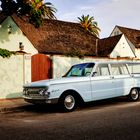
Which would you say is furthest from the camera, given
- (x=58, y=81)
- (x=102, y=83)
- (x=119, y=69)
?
(x=119, y=69)

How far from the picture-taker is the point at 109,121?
8820 mm

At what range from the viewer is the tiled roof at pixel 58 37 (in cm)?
3316

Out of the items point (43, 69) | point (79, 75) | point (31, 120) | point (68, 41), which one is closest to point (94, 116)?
point (31, 120)

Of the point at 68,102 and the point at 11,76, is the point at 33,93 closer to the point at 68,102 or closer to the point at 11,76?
the point at 68,102

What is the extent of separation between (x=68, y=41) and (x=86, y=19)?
34656 millimetres

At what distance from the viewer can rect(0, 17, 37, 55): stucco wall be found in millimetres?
27359

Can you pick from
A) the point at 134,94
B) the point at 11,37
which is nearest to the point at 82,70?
the point at 134,94

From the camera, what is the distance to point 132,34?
163 feet

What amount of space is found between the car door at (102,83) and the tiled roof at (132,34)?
114 ft

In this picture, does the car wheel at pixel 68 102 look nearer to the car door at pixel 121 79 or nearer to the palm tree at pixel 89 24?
the car door at pixel 121 79

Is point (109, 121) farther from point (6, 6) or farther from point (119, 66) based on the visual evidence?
point (6, 6)

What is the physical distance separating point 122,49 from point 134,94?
30.0 metres

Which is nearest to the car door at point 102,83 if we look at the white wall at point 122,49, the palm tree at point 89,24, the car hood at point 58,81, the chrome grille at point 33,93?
the car hood at point 58,81

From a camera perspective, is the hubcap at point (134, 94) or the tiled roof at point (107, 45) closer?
the hubcap at point (134, 94)
